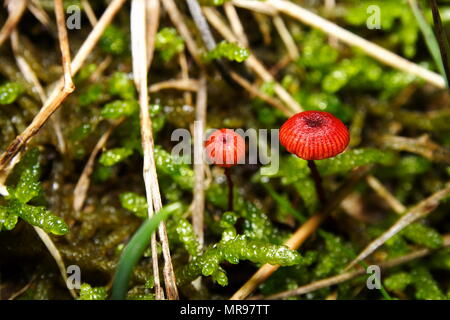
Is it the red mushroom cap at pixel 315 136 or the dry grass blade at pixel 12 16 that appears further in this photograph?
the dry grass blade at pixel 12 16

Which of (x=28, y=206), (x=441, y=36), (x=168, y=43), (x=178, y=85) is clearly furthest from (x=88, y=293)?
(x=441, y=36)

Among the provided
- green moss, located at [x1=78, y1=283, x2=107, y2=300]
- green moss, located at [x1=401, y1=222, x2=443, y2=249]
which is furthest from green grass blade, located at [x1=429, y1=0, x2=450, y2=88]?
green moss, located at [x1=78, y1=283, x2=107, y2=300]

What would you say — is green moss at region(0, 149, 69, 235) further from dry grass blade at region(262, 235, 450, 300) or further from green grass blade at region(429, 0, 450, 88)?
green grass blade at region(429, 0, 450, 88)

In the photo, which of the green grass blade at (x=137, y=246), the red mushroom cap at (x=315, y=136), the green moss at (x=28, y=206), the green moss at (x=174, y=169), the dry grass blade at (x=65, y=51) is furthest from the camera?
the green moss at (x=174, y=169)

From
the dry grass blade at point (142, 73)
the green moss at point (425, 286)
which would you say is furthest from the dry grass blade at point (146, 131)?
the green moss at point (425, 286)

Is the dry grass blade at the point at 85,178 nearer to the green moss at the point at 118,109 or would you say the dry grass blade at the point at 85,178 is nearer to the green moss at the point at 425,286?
the green moss at the point at 118,109
